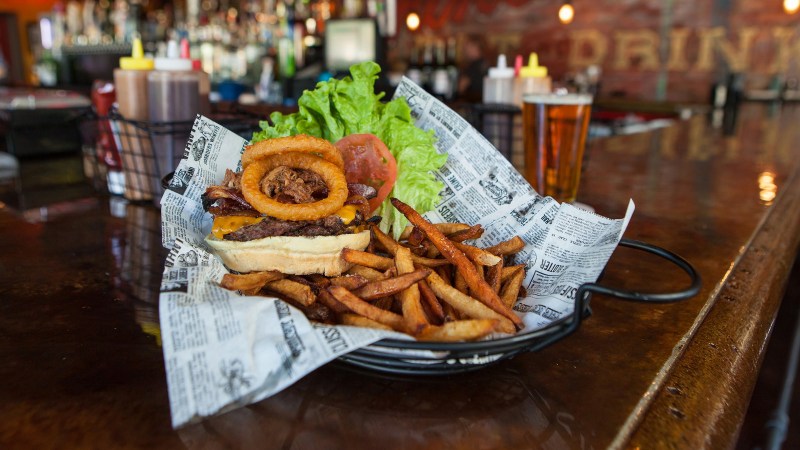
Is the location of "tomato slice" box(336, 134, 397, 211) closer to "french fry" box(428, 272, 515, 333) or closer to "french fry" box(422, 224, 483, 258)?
"french fry" box(422, 224, 483, 258)

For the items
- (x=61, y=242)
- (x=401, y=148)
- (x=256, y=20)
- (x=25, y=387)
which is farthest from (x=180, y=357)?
(x=256, y=20)

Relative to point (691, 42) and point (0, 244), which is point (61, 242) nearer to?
point (0, 244)

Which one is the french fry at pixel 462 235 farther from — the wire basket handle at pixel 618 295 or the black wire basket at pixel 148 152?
the black wire basket at pixel 148 152

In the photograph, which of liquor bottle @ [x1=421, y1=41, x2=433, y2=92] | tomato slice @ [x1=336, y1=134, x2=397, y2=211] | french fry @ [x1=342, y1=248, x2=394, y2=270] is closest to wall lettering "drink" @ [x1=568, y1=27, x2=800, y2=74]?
liquor bottle @ [x1=421, y1=41, x2=433, y2=92]

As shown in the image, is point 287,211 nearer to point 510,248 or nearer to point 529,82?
point 510,248

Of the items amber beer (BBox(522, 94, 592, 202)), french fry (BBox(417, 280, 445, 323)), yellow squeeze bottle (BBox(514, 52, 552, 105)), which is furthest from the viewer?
yellow squeeze bottle (BBox(514, 52, 552, 105))
